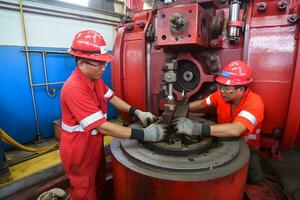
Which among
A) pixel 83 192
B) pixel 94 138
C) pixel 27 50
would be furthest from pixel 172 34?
pixel 27 50

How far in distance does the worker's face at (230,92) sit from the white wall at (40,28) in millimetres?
2965

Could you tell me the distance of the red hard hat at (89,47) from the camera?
1516 millimetres

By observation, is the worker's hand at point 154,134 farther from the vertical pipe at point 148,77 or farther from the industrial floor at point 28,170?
the industrial floor at point 28,170

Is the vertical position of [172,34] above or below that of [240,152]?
above

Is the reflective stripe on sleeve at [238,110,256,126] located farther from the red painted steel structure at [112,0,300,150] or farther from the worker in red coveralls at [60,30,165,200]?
the worker in red coveralls at [60,30,165,200]

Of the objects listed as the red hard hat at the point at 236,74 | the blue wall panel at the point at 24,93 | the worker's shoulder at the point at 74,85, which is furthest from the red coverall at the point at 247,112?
the blue wall panel at the point at 24,93

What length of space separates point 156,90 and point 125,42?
0.66 metres

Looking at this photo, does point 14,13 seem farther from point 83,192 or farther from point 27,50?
point 83,192

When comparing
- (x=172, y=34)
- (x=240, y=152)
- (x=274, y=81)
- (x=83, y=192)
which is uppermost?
(x=172, y=34)

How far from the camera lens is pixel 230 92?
184 centimetres

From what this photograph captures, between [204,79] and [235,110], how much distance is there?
426 mm

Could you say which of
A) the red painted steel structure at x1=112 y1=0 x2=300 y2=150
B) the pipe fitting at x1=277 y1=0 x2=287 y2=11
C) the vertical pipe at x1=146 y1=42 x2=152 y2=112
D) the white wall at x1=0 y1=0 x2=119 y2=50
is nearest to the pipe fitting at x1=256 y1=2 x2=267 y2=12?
the red painted steel structure at x1=112 y1=0 x2=300 y2=150

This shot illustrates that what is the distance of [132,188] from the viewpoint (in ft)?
4.42

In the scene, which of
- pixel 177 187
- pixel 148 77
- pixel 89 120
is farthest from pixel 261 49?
pixel 89 120
